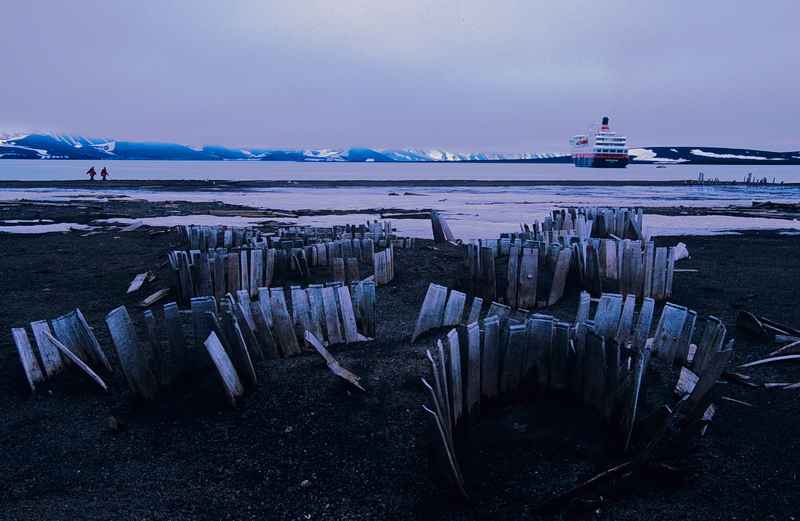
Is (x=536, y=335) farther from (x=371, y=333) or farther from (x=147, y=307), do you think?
(x=147, y=307)

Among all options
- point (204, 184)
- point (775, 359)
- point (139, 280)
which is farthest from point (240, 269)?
point (204, 184)

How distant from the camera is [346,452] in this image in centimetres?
351

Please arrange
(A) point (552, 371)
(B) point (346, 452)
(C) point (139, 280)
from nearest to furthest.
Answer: (B) point (346, 452)
(A) point (552, 371)
(C) point (139, 280)

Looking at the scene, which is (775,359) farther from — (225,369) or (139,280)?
(139,280)

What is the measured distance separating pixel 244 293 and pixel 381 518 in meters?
2.53

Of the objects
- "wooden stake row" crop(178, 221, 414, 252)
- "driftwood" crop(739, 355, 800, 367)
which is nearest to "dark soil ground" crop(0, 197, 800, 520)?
"driftwood" crop(739, 355, 800, 367)

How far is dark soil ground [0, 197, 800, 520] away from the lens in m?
3.05

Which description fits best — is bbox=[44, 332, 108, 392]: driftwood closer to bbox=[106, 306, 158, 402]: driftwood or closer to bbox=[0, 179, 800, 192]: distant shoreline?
bbox=[106, 306, 158, 402]: driftwood

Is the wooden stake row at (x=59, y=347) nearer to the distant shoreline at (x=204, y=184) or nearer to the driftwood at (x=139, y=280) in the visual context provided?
the driftwood at (x=139, y=280)

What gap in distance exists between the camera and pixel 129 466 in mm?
3504

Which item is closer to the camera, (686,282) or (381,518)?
(381,518)

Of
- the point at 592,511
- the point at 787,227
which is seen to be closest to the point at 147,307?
the point at 592,511

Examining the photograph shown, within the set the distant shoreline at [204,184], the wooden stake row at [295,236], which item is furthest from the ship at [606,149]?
the wooden stake row at [295,236]

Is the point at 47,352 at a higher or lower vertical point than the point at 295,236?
higher
